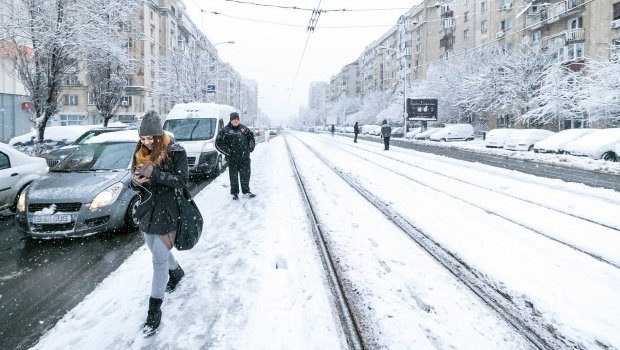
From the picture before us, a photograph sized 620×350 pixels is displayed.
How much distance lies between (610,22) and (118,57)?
34746 mm

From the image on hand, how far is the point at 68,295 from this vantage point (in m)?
3.70

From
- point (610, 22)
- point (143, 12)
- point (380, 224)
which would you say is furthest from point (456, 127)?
point (143, 12)

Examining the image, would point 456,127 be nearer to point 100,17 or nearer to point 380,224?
point 100,17

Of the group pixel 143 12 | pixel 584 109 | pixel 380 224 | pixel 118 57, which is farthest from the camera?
pixel 143 12

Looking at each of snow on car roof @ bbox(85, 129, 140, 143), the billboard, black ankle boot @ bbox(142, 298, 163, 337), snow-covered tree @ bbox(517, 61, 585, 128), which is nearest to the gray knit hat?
black ankle boot @ bbox(142, 298, 163, 337)

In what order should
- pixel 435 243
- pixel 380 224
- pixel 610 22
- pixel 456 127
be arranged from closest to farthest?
pixel 435 243
pixel 380 224
pixel 610 22
pixel 456 127

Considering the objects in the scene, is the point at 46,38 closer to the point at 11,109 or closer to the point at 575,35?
the point at 11,109

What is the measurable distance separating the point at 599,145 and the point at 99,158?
1851 centimetres

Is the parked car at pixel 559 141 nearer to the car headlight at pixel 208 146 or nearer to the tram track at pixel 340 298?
the car headlight at pixel 208 146

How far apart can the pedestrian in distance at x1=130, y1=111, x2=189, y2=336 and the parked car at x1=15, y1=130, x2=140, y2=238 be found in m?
2.62

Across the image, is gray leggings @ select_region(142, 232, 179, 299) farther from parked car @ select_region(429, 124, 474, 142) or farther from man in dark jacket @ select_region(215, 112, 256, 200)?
parked car @ select_region(429, 124, 474, 142)

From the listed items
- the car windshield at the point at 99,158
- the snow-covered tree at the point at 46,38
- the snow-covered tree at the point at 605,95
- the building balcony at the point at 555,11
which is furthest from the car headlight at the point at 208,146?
the building balcony at the point at 555,11

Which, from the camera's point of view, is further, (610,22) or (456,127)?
(456,127)

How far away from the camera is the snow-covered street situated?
2842 millimetres
